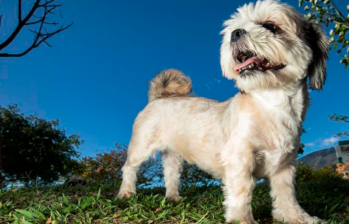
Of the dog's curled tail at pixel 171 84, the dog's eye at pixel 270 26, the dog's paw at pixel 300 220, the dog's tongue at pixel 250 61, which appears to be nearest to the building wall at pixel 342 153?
the dog's curled tail at pixel 171 84

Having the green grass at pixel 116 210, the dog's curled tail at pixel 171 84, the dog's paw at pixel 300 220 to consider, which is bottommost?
the dog's paw at pixel 300 220

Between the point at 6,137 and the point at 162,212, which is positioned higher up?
the point at 6,137

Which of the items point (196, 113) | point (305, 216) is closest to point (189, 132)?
point (196, 113)

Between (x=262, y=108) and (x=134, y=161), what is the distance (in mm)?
2576

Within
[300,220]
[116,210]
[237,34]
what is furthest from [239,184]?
[237,34]

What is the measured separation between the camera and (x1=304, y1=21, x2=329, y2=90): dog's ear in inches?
168

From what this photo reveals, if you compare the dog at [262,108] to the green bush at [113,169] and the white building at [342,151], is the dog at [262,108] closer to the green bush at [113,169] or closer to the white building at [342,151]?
the green bush at [113,169]

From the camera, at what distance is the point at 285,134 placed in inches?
162

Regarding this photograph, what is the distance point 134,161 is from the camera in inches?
230

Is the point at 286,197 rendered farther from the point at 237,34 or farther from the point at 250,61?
the point at 237,34

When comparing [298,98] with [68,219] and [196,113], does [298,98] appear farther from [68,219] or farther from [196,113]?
[68,219]

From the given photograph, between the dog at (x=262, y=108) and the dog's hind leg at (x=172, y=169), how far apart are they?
1202 mm

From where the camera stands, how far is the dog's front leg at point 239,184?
159 inches

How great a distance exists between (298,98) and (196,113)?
1574 mm
